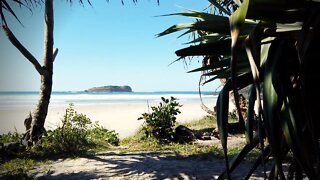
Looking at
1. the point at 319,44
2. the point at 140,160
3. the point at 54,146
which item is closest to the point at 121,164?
the point at 140,160

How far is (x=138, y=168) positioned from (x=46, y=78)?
420cm

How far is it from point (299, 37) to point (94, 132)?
29.1 feet

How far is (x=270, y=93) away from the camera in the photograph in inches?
37.4

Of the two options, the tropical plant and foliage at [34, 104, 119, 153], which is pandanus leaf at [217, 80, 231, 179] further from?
foliage at [34, 104, 119, 153]

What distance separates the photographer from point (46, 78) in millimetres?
7867

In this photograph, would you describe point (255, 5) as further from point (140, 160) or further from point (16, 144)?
point (16, 144)

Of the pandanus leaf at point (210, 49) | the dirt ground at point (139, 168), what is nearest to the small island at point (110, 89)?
the dirt ground at point (139, 168)

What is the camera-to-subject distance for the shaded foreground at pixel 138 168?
425 cm

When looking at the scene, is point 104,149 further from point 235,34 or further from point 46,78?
point 235,34

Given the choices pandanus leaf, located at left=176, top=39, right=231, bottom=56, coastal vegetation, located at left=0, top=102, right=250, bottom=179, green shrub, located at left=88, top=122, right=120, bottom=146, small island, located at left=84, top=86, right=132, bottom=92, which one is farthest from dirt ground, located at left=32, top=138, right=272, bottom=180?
small island, located at left=84, top=86, right=132, bottom=92

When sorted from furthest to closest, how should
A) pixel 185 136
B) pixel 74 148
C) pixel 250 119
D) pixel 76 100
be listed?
pixel 76 100
pixel 185 136
pixel 74 148
pixel 250 119

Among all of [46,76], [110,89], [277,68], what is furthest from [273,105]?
[110,89]

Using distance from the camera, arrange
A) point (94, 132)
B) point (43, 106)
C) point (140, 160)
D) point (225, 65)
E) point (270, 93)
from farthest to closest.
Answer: point (94, 132)
point (43, 106)
point (140, 160)
point (225, 65)
point (270, 93)

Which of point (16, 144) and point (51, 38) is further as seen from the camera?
point (51, 38)
